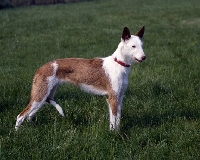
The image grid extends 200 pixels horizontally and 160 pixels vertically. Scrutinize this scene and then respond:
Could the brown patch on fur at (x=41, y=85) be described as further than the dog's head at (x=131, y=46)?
Yes

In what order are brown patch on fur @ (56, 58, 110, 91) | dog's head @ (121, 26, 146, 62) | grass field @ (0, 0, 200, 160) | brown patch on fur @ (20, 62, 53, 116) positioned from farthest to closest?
brown patch on fur @ (56, 58, 110, 91) → brown patch on fur @ (20, 62, 53, 116) → dog's head @ (121, 26, 146, 62) → grass field @ (0, 0, 200, 160)

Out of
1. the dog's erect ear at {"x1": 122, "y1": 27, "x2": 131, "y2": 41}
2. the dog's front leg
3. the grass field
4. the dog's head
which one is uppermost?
the dog's erect ear at {"x1": 122, "y1": 27, "x2": 131, "y2": 41}

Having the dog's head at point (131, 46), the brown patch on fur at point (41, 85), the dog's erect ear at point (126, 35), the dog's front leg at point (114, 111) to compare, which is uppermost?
the dog's erect ear at point (126, 35)

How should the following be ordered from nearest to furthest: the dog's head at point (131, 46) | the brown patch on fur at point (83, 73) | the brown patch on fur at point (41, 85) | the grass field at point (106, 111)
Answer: the grass field at point (106, 111) < the dog's head at point (131, 46) < the brown patch on fur at point (41, 85) < the brown patch on fur at point (83, 73)

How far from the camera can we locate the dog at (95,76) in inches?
205

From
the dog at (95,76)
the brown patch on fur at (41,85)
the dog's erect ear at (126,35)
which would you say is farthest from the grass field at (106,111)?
the dog's erect ear at (126,35)

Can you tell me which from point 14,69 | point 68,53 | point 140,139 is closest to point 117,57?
point 140,139

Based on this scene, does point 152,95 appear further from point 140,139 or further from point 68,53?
point 68,53

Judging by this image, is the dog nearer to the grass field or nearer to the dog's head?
the dog's head

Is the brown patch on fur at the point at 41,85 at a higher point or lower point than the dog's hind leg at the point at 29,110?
higher

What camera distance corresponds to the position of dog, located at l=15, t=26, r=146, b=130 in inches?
205

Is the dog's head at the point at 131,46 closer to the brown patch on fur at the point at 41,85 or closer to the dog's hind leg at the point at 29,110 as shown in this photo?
the brown patch on fur at the point at 41,85

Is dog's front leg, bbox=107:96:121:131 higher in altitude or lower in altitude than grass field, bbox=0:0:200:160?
higher

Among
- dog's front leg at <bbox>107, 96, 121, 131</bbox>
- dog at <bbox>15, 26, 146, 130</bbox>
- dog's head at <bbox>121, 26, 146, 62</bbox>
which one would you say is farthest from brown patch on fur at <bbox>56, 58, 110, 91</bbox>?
dog's head at <bbox>121, 26, 146, 62</bbox>
